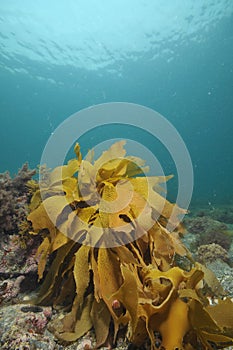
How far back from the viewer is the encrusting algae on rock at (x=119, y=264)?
138cm

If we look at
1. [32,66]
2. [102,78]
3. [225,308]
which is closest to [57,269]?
[225,308]

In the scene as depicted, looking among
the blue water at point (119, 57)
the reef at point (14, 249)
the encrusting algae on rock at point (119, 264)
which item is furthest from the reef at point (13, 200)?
the blue water at point (119, 57)

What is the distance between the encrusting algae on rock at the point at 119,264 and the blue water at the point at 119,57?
19728mm

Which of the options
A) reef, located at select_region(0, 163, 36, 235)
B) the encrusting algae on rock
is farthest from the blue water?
the encrusting algae on rock

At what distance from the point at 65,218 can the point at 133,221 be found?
576mm

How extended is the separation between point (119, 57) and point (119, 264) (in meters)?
47.6

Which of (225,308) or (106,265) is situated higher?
(106,265)

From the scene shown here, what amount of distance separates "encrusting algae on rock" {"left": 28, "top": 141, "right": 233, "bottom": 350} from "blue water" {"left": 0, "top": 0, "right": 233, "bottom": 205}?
→ 19728 millimetres

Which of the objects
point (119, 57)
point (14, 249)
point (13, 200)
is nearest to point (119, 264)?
point (14, 249)

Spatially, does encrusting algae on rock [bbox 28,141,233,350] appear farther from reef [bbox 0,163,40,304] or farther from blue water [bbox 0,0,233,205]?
blue water [bbox 0,0,233,205]

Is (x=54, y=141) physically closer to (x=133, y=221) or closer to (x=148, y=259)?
(x=133, y=221)

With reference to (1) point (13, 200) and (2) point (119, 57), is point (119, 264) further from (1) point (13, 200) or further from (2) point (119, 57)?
(2) point (119, 57)

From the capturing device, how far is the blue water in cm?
2929

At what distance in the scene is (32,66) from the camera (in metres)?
40.4
